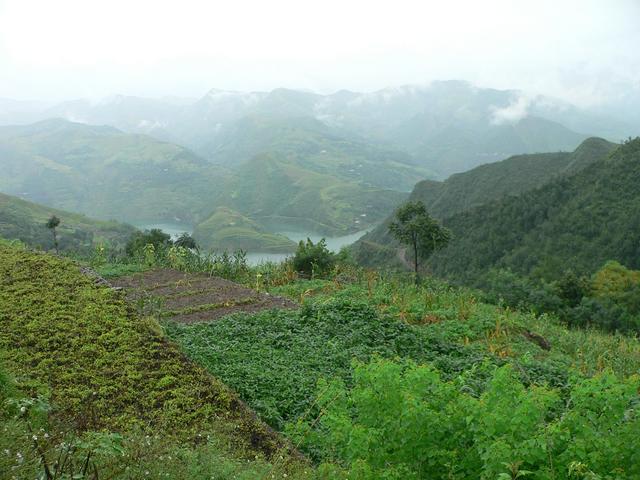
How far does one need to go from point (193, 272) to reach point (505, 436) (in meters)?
12.2

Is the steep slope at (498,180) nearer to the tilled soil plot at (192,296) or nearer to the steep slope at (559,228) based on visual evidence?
the steep slope at (559,228)

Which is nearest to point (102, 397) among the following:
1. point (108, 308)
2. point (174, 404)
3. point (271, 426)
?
point (174, 404)

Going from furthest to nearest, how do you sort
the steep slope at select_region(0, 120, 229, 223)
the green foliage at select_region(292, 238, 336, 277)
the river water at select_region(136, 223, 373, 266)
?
the steep slope at select_region(0, 120, 229, 223) < the river water at select_region(136, 223, 373, 266) < the green foliage at select_region(292, 238, 336, 277)

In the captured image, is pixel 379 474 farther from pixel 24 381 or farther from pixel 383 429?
pixel 24 381

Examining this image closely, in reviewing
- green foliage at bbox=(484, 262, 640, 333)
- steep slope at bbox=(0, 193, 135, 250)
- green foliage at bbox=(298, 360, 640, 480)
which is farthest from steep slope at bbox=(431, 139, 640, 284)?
steep slope at bbox=(0, 193, 135, 250)

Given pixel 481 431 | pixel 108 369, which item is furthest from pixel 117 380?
pixel 481 431

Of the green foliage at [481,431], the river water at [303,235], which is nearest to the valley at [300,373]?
the green foliage at [481,431]

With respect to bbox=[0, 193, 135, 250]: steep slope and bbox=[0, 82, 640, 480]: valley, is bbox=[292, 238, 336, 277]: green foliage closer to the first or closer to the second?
bbox=[0, 82, 640, 480]: valley

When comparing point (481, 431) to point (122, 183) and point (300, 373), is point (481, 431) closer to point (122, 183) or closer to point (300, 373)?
point (300, 373)

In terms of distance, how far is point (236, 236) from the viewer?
91375 mm

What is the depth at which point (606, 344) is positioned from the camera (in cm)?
1116

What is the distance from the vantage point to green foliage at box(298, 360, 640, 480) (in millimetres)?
3242

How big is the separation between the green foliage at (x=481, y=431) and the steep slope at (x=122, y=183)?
129418 millimetres

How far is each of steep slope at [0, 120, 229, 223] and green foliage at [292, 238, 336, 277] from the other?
11783 centimetres
